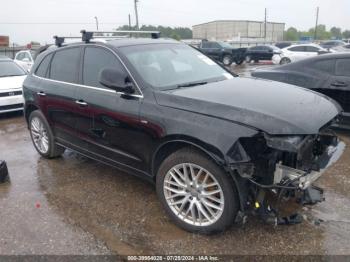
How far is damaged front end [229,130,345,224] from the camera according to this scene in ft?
9.39

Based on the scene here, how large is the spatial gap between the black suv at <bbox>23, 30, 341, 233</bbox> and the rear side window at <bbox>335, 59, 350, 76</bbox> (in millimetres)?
2596

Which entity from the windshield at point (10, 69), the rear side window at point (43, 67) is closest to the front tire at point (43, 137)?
the rear side window at point (43, 67)

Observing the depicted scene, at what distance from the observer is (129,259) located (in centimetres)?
307

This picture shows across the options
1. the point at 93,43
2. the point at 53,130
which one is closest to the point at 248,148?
the point at 93,43

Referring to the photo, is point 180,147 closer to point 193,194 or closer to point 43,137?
point 193,194

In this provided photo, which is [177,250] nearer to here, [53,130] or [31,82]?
[53,130]

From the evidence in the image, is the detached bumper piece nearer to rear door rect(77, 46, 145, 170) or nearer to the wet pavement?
the wet pavement

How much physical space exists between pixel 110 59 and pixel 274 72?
3.81 metres

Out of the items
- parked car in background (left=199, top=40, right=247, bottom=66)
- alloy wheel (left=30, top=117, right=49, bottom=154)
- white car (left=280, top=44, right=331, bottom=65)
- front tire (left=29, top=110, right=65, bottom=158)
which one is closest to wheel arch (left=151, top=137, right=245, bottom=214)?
front tire (left=29, top=110, right=65, bottom=158)

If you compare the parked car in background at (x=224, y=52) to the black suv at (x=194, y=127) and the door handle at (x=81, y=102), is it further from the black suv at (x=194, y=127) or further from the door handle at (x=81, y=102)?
the door handle at (x=81, y=102)

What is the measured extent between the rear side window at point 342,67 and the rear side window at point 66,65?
4251mm

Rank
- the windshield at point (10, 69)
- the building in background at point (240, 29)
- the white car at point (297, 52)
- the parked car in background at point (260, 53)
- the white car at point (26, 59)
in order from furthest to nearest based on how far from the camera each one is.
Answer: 1. the building in background at point (240, 29)
2. the parked car in background at point (260, 53)
3. the white car at point (297, 52)
4. the white car at point (26, 59)
5. the windshield at point (10, 69)

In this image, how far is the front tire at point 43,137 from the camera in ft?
17.4

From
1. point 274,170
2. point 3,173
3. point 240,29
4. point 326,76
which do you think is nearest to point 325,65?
point 326,76
